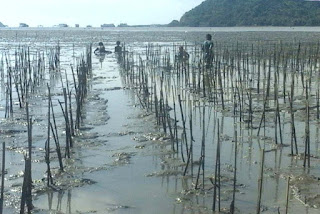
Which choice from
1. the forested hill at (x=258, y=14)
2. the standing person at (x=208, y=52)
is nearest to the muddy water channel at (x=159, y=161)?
the standing person at (x=208, y=52)

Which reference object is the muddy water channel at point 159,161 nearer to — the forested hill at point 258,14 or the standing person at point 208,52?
the standing person at point 208,52

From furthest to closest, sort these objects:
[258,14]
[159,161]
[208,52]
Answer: [258,14], [208,52], [159,161]

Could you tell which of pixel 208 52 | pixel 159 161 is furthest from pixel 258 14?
pixel 159 161

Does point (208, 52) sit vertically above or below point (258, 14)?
below

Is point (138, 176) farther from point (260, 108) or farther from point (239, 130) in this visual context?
point (260, 108)

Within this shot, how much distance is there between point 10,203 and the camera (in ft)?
17.6

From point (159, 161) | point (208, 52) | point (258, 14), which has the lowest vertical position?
point (159, 161)

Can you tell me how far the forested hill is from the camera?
100562 millimetres

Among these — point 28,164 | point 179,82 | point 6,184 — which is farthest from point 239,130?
point 179,82

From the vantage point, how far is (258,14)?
110 metres

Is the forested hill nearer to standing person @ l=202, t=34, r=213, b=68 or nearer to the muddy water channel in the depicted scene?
standing person @ l=202, t=34, r=213, b=68

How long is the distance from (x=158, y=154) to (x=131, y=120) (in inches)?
105

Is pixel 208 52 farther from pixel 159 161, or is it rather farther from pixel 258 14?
pixel 258 14

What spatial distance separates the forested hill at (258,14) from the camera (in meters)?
101
